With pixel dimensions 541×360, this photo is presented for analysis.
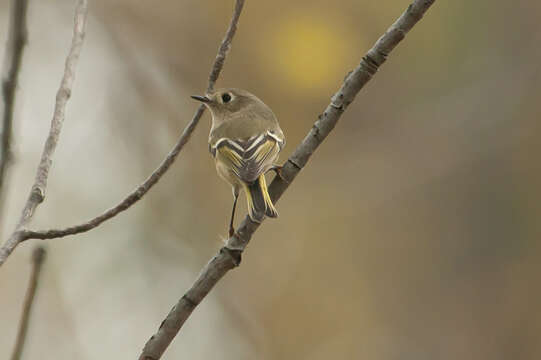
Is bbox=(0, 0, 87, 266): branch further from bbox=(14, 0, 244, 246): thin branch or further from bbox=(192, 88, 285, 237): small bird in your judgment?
bbox=(192, 88, 285, 237): small bird

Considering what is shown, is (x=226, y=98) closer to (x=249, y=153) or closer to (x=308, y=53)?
(x=249, y=153)

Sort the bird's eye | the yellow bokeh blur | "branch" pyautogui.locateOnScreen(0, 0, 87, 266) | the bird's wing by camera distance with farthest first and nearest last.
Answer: the yellow bokeh blur
the bird's eye
the bird's wing
"branch" pyautogui.locateOnScreen(0, 0, 87, 266)

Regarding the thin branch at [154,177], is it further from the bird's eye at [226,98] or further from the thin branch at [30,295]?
the bird's eye at [226,98]


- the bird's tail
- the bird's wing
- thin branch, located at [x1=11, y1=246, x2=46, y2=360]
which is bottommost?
thin branch, located at [x1=11, y1=246, x2=46, y2=360]

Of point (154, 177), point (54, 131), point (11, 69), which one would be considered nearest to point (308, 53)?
point (154, 177)

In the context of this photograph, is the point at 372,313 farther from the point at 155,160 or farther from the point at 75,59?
→ the point at 75,59

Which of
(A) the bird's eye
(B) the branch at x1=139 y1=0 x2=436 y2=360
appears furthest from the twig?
(A) the bird's eye

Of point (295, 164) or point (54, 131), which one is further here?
point (295, 164)
